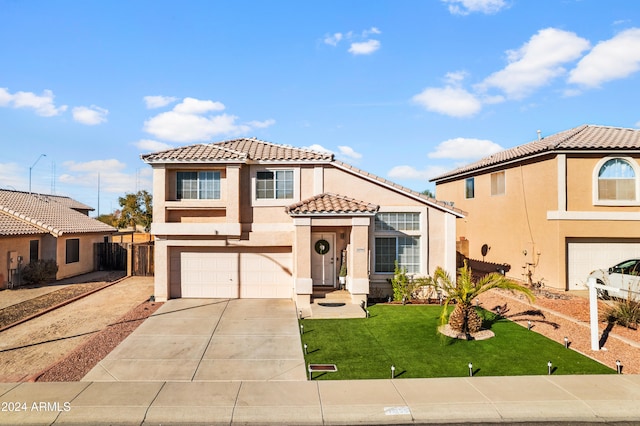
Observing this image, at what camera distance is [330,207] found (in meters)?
14.4

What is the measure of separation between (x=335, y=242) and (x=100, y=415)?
10761 millimetres

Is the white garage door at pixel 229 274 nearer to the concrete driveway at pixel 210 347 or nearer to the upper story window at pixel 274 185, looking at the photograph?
the concrete driveway at pixel 210 347

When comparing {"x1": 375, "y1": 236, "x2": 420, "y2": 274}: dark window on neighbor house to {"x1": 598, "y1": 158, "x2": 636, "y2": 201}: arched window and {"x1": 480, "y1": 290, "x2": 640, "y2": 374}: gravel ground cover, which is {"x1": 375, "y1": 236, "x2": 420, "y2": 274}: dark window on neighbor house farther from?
{"x1": 598, "y1": 158, "x2": 636, "y2": 201}: arched window

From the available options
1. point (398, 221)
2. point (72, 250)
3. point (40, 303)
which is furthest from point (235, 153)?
point (72, 250)

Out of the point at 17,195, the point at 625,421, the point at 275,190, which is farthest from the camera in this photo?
the point at 17,195

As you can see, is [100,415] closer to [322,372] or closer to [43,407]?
[43,407]

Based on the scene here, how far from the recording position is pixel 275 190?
1577 centimetres

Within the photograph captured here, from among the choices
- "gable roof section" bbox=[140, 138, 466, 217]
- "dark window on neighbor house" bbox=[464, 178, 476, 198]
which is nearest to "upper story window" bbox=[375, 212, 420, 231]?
"gable roof section" bbox=[140, 138, 466, 217]

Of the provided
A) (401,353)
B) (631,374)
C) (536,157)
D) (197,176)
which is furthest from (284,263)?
(536,157)

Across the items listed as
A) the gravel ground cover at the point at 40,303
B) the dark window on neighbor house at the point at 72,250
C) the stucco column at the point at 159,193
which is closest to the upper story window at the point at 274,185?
the stucco column at the point at 159,193

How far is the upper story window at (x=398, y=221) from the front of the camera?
52.4 ft

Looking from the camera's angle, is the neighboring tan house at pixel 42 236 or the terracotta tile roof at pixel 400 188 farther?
the neighboring tan house at pixel 42 236

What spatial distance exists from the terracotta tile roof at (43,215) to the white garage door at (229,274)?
9.12 metres

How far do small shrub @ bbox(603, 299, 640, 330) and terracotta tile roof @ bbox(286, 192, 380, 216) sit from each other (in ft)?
26.7
